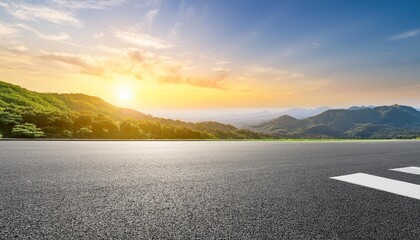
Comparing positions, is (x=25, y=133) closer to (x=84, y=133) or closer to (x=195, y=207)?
(x=84, y=133)

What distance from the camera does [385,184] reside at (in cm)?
538

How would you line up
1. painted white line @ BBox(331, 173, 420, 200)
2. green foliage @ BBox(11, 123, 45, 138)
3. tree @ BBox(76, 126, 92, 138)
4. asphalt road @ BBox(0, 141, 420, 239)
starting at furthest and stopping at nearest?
tree @ BBox(76, 126, 92, 138)
green foliage @ BBox(11, 123, 45, 138)
painted white line @ BBox(331, 173, 420, 200)
asphalt road @ BBox(0, 141, 420, 239)

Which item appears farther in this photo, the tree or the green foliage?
the tree

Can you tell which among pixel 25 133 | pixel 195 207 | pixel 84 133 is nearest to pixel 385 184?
pixel 195 207

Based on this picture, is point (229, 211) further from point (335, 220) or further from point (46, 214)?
point (46, 214)

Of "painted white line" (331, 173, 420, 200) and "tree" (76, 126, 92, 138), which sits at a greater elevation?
"tree" (76, 126, 92, 138)

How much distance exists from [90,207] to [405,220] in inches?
131

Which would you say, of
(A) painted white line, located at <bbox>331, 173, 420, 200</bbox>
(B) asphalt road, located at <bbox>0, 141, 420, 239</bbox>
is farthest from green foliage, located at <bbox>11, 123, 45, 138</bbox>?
(A) painted white line, located at <bbox>331, 173, 420, 200</bbox>

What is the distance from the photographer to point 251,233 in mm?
2838

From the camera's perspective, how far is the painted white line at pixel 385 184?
4789 millimetres

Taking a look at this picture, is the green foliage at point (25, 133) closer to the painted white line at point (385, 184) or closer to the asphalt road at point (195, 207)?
the asphalt road at point (195, 207)

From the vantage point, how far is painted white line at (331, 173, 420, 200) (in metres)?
4.79

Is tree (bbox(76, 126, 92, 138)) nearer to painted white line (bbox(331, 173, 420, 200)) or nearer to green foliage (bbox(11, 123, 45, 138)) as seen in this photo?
green foliage (bbox(11, 123, 45, 138))

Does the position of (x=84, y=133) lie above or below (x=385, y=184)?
above
